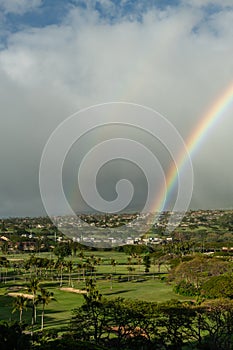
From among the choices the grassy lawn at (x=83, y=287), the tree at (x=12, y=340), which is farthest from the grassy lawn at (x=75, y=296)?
the tree at (x=12, y=340)

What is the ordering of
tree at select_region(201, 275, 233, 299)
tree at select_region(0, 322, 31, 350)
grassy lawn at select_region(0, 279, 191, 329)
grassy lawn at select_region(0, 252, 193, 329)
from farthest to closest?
grassy lawn at select_region(0, 252, 193, 329)
grassy lawn at select_region(0, 279, 191, 329)
tree at select_region(201, 275, 233, 299)
tree at select_region(0, 322, 31, 350)

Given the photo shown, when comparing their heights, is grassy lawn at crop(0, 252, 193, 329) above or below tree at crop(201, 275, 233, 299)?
below

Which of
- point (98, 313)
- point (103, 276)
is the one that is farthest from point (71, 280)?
point (98, 313)

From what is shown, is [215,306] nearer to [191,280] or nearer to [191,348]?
[191,348]

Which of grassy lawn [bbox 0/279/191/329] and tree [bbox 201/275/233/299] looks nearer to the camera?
tree [bbox 201/275/233/299]

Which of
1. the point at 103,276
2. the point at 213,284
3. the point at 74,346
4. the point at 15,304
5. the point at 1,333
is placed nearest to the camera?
the point at 74,346

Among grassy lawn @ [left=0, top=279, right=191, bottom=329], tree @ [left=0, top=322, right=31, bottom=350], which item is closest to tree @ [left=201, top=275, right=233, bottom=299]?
grassy lawn @ [left=0, top=279, right=191, bottom=329]

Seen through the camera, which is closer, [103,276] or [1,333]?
[1,333]

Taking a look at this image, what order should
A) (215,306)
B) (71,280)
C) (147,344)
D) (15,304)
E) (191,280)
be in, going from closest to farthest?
(147,344), (215,306), (15,304), (191,280), (71,280)

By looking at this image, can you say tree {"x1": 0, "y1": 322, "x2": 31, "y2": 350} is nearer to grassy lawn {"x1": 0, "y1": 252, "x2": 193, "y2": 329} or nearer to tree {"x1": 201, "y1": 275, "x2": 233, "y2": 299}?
grassy lawn {"x1": 0, "y1": 252, "x2": 193, "y2": 329}

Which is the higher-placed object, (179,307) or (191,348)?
(179,307)

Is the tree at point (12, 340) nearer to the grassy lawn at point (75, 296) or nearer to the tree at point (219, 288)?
the grassy lawn at point (75, 296)
